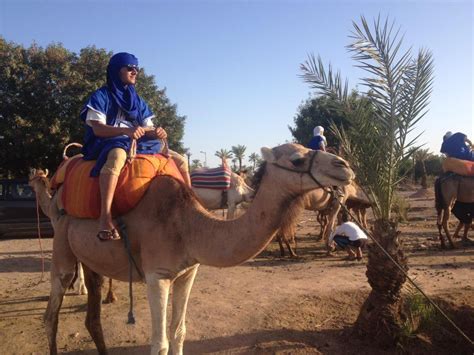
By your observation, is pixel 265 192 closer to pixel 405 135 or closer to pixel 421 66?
pixel 405 135

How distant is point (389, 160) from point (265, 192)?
2.38 m

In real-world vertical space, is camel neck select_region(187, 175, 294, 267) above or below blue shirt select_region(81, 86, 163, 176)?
below

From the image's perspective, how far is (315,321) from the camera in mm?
5367

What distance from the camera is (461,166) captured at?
10.3 m

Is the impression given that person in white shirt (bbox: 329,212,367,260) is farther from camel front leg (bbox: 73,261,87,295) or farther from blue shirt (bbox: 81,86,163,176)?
blue shirt (bbox: 81,86,163,176)

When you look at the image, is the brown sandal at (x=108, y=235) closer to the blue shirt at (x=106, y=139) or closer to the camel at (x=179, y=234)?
the camel at (x=179, y=234)

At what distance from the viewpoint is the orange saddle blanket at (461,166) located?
33.6 ft

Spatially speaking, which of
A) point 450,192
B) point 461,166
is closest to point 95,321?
point 461,166

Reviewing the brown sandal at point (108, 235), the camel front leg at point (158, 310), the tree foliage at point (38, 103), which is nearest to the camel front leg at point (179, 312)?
the camel front leg at point (158, 310)

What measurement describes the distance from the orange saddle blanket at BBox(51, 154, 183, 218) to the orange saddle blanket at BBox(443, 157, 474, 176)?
8682 millimetres

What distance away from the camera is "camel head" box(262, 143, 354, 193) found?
9.60 ft

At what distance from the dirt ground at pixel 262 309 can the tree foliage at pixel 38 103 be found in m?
10.3

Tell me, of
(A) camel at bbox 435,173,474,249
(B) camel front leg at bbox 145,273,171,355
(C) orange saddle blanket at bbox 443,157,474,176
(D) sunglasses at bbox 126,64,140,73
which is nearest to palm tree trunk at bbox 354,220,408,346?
(B) camel front leg at bbox 145,273,171,355

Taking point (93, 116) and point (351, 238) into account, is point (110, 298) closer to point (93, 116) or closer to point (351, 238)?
point (93, 116)
